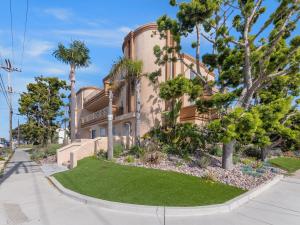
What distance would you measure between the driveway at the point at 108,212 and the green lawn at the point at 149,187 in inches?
24.0

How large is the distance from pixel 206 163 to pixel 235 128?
2.26 meters

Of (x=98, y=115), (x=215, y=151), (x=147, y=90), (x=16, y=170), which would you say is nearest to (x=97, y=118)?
(x=98, y=115)

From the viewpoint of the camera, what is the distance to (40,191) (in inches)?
362

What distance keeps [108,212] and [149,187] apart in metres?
1.76

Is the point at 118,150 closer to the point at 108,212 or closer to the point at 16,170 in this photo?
the point at 16,170

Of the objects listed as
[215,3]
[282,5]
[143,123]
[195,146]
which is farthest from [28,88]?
[282,5]

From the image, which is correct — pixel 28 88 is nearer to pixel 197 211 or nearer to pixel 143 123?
pixel 143 123

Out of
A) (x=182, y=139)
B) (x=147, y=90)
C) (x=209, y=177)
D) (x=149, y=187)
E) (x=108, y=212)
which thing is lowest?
(x=108, y=212)

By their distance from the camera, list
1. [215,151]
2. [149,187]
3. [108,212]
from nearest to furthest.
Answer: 1. [108,212]
2. [149,187]
3. [215,151]

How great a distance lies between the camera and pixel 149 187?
313 inches

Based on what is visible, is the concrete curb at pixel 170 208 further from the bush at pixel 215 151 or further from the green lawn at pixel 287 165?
the green lawn at pixel 287 165

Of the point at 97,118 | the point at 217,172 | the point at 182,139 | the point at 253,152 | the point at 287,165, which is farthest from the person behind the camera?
the point at 97,118

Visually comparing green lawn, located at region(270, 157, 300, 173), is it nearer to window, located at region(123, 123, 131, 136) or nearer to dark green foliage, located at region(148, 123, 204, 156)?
dark green foliage, located at region(148, 123, 204, 156)

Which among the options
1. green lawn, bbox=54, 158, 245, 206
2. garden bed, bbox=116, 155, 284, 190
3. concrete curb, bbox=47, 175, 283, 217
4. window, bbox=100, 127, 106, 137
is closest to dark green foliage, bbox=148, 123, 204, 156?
garden bed, bbox=116, 155, 284, 190
